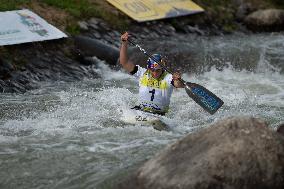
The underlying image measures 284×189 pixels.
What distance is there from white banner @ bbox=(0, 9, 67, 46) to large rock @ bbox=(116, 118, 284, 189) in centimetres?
761

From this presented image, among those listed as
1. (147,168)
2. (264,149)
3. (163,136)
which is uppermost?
(264,149)

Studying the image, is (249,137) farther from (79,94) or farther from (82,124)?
(79,94)

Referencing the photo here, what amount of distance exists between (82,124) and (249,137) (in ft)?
13.2

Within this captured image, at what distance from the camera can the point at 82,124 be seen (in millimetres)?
8648

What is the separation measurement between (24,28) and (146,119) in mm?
5503

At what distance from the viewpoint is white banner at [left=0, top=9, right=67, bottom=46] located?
40.4 feet

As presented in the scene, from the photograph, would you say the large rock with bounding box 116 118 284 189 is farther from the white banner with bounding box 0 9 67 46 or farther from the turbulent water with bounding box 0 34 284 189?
the white banner with bounding box 0 9 67 46

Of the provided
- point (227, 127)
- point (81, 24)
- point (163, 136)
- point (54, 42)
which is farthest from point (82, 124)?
point (81, 24)

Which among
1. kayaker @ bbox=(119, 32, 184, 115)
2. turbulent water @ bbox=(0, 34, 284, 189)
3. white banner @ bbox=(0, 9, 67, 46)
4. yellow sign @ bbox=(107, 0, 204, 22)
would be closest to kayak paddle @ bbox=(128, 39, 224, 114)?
kayaker @ bbox=(119, 32, 184, 115)

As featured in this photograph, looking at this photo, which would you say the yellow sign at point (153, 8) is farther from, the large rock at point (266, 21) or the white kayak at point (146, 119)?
the white kayak at point (146, 119)

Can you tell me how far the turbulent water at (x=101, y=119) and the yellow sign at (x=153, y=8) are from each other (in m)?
2.14

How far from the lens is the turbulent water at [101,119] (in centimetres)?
656

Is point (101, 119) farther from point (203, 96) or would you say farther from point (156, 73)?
point (203, 96)

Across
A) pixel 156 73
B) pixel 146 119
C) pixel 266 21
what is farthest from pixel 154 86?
pixel 266 21
